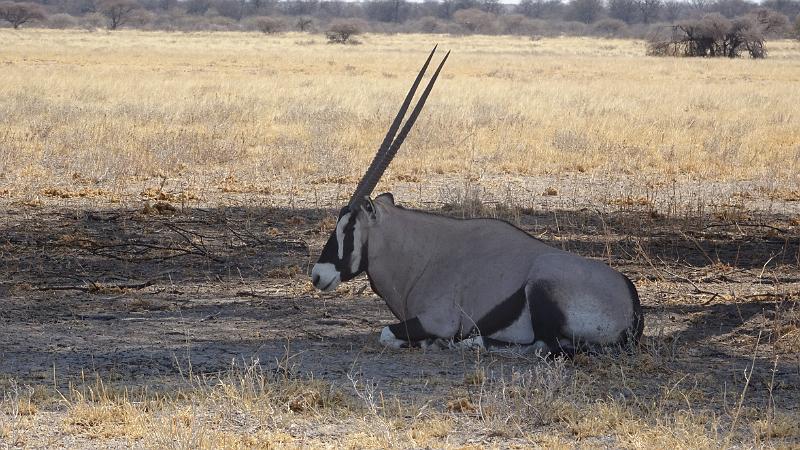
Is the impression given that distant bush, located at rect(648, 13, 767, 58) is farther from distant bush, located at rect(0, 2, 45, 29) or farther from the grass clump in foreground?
distant bush, located at rect(0, 2, 45, 29)

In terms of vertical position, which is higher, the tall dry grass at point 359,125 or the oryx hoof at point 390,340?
the oryx hoof at point 390,340

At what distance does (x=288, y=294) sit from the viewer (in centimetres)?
788

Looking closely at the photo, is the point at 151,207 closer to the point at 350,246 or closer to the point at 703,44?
the point at 350,246

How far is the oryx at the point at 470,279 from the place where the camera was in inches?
236

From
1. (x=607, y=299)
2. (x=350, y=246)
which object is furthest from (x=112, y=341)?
(x=607, y=299)

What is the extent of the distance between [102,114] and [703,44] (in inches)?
1600

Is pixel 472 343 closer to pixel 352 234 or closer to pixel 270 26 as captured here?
pixel 352 234

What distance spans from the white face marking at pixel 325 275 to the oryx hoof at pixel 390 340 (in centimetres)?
41

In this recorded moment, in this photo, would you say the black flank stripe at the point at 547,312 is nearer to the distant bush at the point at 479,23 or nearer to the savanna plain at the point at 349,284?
the savanna plain at the point at 349,284

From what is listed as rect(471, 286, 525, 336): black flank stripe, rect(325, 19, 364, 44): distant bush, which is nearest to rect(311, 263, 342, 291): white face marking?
rect(471, 286, 525, 336): black flank stripe

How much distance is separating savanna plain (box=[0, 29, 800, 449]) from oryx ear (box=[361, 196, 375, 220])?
76 centimetres

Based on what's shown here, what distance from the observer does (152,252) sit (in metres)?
9.23

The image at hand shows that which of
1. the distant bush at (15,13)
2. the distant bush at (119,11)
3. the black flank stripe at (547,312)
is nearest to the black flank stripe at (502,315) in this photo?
the black flank stripe at (547,312)

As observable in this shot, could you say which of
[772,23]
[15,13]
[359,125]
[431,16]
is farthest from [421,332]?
[431,16]
